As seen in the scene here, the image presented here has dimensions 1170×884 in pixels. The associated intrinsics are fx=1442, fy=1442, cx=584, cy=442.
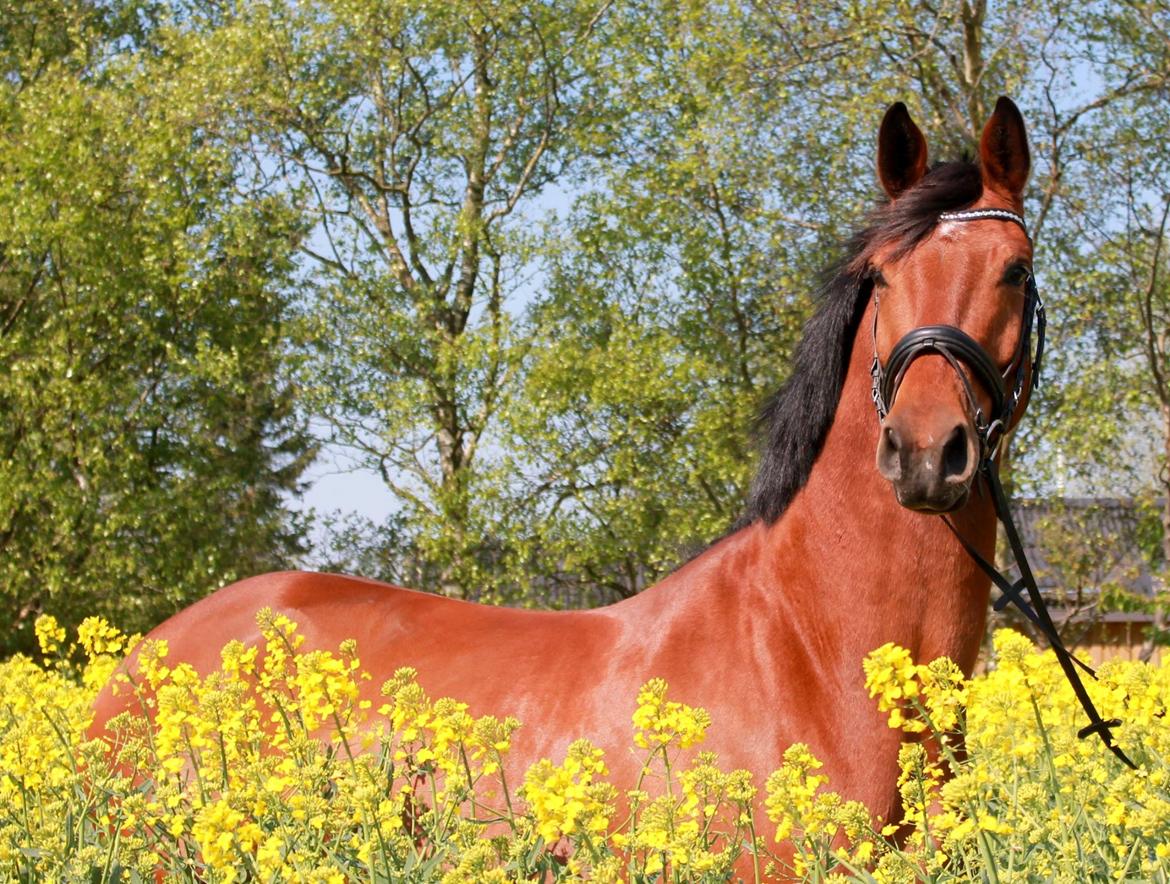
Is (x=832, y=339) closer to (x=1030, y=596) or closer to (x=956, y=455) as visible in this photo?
(x=956, y=455)

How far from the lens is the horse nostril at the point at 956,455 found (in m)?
2.99

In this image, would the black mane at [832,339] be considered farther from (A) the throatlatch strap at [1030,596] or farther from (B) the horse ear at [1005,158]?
(A) the throatlatch strap at [1030,596]

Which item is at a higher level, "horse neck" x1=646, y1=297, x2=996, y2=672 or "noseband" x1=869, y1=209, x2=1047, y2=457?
"noseband" x1=869, y1=209, x2=1047, y2=457

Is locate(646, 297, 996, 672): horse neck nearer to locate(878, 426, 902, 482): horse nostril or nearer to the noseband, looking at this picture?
the noseband

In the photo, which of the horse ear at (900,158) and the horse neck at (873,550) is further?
the horse ear at (900,158)

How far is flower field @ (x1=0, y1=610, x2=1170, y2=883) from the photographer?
212 centimetres

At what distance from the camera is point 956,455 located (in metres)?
3.03

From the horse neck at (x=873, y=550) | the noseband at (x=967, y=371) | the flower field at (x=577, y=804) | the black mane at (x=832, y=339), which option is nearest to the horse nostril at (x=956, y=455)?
the noseband at (x=967, y=371)

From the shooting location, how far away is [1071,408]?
565 inches

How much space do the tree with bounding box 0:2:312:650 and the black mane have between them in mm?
15961

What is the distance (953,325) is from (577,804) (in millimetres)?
1647

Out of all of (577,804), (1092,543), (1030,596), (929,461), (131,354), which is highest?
(131,354)

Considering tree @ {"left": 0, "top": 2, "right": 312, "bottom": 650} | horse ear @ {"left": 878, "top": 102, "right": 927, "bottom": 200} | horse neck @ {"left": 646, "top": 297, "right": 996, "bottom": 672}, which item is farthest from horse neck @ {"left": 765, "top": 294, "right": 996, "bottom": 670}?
tree @ {"left": 0, "top": 2, "right": 312, "bottom": 650}

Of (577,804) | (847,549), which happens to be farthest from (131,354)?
(577,804)
